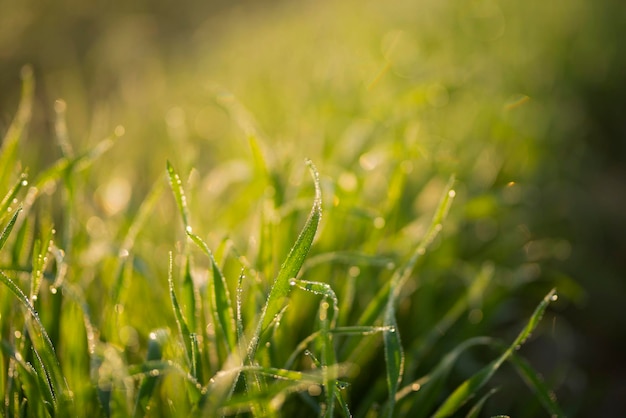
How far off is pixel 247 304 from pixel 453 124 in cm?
109

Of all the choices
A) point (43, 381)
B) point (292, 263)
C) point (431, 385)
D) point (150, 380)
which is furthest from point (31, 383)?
point (431, 385)

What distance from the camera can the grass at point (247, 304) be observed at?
825mm

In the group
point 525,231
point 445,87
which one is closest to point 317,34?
point 445,87

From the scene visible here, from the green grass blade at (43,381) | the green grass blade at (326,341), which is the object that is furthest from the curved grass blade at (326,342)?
the green grass blade at (43,381)

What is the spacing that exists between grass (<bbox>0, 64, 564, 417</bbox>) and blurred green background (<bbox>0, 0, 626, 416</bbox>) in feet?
0.35

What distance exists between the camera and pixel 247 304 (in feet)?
3.57

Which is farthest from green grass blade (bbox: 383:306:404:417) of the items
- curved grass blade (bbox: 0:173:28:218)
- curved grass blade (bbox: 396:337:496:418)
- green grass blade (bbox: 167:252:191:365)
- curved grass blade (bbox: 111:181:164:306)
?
curved grass blade (bbox: 0:173:28:218)

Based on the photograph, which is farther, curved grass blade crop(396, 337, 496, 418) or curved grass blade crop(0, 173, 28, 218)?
curved grass blade crop(396, 337, 496, 418)

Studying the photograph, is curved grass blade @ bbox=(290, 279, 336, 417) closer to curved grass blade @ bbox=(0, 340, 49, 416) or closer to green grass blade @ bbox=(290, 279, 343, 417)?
green grass blade @ bbox=(290, 279, 343, 417)

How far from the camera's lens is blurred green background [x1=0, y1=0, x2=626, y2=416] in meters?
1.58

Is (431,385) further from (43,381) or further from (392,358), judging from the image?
(43,381)

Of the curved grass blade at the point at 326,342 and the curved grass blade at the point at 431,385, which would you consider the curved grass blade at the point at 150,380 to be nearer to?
the curved grass blade at the point at 326,342

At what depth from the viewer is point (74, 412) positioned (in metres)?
0.84

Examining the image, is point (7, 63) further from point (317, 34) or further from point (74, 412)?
point (74, 412)
